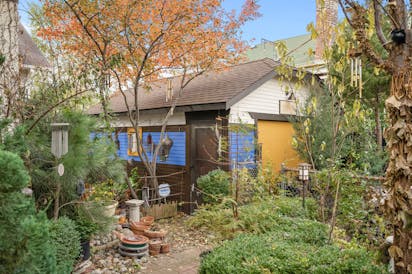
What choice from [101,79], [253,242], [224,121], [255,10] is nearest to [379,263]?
[253,242]

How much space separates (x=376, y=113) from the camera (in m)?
9.41

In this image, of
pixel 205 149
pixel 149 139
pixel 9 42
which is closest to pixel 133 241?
pixel 9 42

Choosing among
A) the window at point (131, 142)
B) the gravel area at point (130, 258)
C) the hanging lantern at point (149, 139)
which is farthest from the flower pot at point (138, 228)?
the window at point (131, 142)

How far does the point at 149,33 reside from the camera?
24.0 feet

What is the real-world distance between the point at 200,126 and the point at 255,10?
342 cm

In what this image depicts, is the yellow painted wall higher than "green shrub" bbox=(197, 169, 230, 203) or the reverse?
higher

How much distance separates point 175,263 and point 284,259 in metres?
2.38

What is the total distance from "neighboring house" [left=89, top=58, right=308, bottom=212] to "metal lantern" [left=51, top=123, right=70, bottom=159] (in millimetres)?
3971

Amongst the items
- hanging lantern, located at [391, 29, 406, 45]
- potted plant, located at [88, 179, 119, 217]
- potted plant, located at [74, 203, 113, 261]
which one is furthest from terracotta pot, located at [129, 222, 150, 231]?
hanging lantern, located at [391, 29, 406, 45]

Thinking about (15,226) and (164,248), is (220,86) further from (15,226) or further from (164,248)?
(15,226)

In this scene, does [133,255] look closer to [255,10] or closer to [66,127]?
[66,127]

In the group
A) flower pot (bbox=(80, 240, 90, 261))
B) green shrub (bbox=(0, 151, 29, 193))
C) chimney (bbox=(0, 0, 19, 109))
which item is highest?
chimney (bbox=(0, 0, 19, 109))

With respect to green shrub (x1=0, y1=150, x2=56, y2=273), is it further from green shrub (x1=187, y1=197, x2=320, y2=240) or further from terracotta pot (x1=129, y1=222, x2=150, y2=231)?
terracotta pot (x1=129, y1=222, x2=150, y2=231)

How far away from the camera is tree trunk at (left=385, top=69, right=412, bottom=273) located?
2.33m
